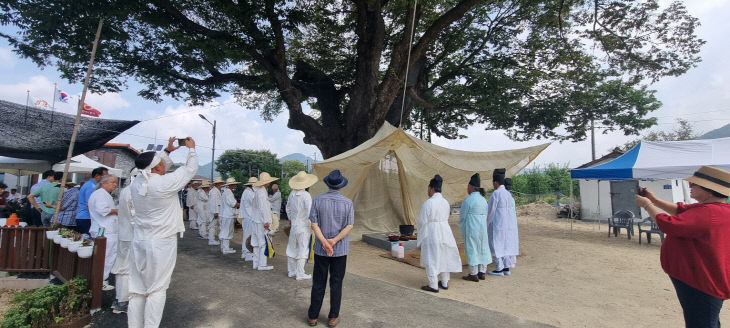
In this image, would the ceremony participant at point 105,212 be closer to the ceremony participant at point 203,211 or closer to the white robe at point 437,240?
the white robe at point 437,240

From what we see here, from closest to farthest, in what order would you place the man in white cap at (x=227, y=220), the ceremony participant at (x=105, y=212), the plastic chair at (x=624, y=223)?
the ceremony participant at (x=105, y=212)
the man in white cap at (x=227, y=220)
the plastic chair at (x=624, y=223)

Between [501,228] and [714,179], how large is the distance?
3.96 metres

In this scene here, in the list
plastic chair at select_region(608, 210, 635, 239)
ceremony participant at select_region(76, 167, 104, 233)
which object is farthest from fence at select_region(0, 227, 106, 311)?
plastic chair at select_region(608, 210, 635, 239)

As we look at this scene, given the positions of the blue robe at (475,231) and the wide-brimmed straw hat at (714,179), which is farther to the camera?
the blue robe at (475,231)

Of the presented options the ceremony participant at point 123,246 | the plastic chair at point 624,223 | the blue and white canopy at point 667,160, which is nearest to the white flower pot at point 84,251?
the ceremony participant at point 123,246

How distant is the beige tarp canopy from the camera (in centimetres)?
759

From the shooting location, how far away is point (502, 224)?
6.44 metres

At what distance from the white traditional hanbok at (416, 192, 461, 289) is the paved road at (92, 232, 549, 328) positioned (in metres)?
0.43

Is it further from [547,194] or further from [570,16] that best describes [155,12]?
[547,194]

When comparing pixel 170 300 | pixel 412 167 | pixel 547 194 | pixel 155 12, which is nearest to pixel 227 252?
pixel 170 300

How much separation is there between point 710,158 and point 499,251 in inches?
259

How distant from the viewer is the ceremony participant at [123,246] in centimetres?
403

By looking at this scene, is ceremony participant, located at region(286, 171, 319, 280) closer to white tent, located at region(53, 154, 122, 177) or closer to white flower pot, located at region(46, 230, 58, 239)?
white flower pot, located at region(46, 230, 58, 239)

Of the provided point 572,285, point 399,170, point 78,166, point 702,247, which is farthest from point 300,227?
point 78,166
